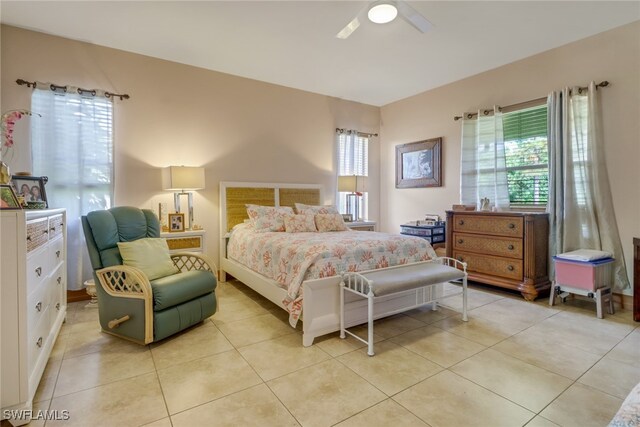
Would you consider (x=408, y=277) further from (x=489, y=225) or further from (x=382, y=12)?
(x=382, y=12)

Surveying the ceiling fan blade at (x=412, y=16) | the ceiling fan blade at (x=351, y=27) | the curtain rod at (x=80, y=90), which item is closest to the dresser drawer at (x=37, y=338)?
the curtain rod at (x=80, y=90)

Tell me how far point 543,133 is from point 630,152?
2.77ft

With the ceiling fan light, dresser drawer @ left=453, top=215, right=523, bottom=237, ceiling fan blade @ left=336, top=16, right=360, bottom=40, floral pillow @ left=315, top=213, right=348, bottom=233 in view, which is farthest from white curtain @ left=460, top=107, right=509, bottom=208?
ceiling fan blade @ left=336, top=16, right=360, bottom=40

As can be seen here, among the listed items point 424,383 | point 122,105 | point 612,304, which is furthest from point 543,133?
point 122,105

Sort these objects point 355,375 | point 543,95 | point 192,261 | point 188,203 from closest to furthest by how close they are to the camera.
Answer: point 355,375 → point 192,261 → point 543,95 → point 188,203

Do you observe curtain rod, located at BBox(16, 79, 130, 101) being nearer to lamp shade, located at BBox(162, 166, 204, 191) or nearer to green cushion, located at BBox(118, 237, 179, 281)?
lamp shade, located at BBox(162, 166, 204, 191)

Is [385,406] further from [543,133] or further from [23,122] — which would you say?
[23,122]

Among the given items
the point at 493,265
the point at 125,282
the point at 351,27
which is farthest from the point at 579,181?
the point at 125,282

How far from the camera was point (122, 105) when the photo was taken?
3701 millimetres

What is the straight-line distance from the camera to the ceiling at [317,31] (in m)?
2.88

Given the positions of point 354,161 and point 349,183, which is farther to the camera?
point 354,161

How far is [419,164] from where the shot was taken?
522cm

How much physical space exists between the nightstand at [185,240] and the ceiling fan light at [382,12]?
9.44ft

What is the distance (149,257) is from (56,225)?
711 millimetres
